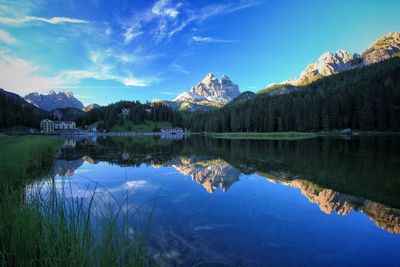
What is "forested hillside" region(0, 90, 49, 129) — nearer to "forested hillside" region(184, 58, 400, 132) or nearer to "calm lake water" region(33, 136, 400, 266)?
"forested hillside" region(184, 58, 400, 132)

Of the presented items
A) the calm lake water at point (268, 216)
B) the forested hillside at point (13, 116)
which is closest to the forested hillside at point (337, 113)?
the calm lake water at point (268, 216)

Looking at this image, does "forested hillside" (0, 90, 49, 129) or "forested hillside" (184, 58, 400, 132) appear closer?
"forested hillside" (184, 58, 400, 132)

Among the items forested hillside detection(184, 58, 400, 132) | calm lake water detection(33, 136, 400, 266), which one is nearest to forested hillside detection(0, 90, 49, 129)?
forested hillside detection(184, 58, 400, 132)

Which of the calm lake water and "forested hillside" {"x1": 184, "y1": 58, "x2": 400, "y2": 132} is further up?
"forested hillside" {"x1": 184, "y1": 58, "x2": 400, "y2": 132}

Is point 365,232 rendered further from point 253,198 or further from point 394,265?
point 253,198

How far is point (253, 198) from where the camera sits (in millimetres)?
14547

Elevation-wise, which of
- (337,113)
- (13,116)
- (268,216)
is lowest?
(268,216)

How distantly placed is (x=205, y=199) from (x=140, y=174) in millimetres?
10193

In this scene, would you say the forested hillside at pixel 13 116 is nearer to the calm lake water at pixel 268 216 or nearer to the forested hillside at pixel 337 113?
the forested hillside at pixel 337 113

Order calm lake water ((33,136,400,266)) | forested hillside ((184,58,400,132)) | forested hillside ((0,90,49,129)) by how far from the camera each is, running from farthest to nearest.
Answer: forested hillside ((0,90,49,129)) → forested hillside ((184,58,400,132)) → calm lake water ((33,136,400,266))

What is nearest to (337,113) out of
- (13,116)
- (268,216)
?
(268,216)

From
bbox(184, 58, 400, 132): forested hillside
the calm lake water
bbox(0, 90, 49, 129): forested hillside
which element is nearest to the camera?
the calm lake water

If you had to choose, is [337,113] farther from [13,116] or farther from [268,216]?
[13,116]

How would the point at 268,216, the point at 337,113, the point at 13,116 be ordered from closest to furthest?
the point at 268,216 → the point at 337,113 → the point at 13,116
